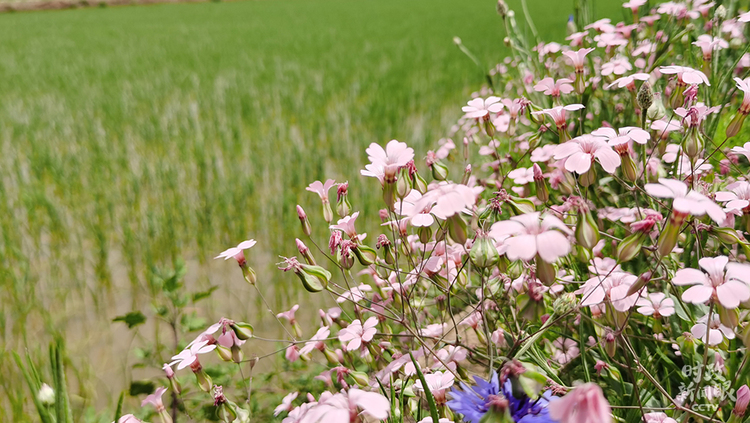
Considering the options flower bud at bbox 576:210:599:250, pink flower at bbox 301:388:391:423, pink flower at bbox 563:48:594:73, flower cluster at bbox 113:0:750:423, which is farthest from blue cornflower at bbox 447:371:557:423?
pink flower at bbox 563:48:594:73

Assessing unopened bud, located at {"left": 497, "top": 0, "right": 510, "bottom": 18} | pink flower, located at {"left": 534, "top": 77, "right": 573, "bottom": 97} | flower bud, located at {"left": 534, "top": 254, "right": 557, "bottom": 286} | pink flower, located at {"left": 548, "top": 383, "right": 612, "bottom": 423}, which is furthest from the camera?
unopened bud, located at {"left": 497, "top": 0, "right": 510, "bottom": 18}

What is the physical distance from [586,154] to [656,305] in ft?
1.32

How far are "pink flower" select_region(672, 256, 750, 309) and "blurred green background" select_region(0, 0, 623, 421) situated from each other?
54.9 inches

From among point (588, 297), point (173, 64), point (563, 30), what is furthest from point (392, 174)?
point (563, 30)

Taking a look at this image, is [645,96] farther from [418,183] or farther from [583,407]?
[583,407]

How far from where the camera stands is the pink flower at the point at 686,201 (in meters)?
0.48

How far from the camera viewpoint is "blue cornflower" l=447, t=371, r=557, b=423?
553 mm

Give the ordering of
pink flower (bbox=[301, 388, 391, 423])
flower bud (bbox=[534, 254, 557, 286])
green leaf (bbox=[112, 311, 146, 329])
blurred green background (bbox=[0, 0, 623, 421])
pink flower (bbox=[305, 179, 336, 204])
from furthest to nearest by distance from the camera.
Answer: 1. blurred green background (bbox=[0, 0, 623, 421])
2. green leaf (bbox=[112, 311, 146, 329])
3. pink flower (bbox=[305, 179, 336, 204])
4. flower bud (bbox=[534, 254, 557, 286])
5. pink flower (bbox=[301, 388, 391, 423])

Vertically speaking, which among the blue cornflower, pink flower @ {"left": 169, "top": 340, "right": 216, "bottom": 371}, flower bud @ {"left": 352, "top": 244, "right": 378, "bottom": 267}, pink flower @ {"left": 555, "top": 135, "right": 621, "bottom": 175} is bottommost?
pink flower @ {"left": 169, "top": 340, "right": 216, "bottom": 371}

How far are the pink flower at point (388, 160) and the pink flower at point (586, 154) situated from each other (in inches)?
9.4

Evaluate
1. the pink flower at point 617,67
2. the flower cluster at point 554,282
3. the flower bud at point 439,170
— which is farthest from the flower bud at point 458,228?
the pink flower at point 617,67

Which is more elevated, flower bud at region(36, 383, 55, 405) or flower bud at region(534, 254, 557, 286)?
flower bud at region(534, 254, 557, 286)

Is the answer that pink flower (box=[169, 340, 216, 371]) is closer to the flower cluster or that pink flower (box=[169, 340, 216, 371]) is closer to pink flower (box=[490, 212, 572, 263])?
the flower cluster

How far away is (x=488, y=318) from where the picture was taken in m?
1.08
